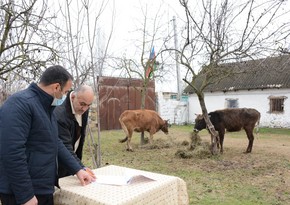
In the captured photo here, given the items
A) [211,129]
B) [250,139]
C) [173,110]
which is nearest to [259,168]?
[211,129]

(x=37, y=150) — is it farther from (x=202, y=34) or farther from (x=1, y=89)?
(x=202, y=34)

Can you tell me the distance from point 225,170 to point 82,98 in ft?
18.0

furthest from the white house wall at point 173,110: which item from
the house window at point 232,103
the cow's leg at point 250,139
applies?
the cow's leg at point 250,139

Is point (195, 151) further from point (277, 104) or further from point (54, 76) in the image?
point (277, 104)

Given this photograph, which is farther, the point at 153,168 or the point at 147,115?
the point at 147,115

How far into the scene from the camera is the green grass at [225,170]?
509cm

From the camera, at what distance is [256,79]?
2127 centimetres

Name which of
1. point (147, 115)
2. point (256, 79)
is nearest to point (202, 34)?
point (147, 115)

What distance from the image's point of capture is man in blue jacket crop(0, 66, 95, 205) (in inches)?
73.6

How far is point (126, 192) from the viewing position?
6.61ft

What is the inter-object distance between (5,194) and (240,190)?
4.68 metres

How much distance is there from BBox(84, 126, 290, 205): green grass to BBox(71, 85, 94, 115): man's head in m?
3.03

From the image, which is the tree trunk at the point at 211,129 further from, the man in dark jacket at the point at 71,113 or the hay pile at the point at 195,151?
the man in dark jacket at the point at 71,113

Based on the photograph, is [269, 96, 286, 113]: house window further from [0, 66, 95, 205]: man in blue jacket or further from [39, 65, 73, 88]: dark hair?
[39, 65, 73, 88]: dark hair
